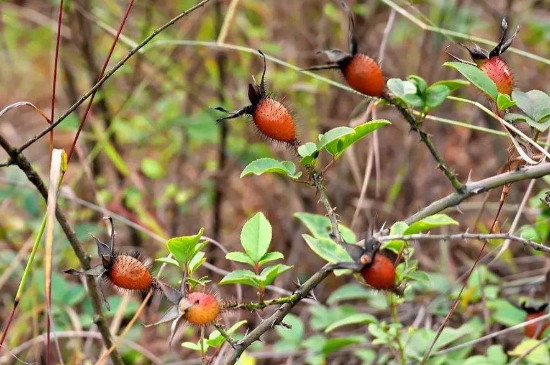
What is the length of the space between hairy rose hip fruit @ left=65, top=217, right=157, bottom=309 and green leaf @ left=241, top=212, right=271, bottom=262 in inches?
6.1

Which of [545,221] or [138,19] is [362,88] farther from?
[138,19]

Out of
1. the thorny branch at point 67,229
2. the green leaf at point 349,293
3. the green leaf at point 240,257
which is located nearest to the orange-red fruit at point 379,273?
the green leaf at point 240,257

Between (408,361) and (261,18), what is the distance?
6.76ft

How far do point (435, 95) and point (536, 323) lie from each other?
2.32ft

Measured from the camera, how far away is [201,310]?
0.99 meters

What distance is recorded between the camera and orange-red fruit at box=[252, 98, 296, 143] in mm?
1053

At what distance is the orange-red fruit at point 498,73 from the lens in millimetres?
1108

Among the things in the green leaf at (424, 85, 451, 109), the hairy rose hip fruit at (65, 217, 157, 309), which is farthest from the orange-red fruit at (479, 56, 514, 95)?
the hairy rose hip fruit at (65, 217, 157, 309)

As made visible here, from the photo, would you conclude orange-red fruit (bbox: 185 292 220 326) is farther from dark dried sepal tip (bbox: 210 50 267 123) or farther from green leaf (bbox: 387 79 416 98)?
green leaf (bbox: 387 79 416 98)

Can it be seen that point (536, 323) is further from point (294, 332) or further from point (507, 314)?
point (294, 332)

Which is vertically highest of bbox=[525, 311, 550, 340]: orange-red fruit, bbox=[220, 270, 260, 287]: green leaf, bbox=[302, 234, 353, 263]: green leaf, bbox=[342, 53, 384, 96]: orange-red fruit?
bbox=[342, 53, 384, 96]: orange-red fruit

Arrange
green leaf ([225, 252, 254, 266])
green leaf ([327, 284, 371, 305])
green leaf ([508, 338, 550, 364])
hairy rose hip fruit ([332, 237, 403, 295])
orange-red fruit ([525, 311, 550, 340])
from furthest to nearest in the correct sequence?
Answer: green leaf ([327, 284, 371, 305]), orange-red fruit ([525, 311, 550, 340]), green leaf ([508, 338, 550, 364]), green leaf ([225, 252, 254, 266]), hairy rose hip fruit ([332, 237, 403, 295])

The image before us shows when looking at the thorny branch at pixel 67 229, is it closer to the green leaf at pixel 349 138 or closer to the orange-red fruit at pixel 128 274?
the orange-red fruit at pixel 128 274

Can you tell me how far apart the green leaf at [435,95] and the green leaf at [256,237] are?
0.95 feet
